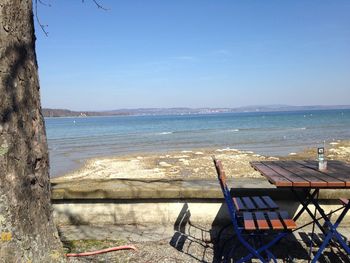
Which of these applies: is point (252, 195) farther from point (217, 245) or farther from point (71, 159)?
point (71, 159)

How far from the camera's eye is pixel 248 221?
3.89 m

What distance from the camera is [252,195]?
534 centimetres

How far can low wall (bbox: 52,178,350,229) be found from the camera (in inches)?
208

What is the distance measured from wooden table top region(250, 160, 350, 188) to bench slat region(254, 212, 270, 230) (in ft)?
1.30

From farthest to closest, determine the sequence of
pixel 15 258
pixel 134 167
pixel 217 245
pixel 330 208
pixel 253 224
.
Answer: pixel 134 167 → pixel 330 208 → pixel 217 245 → pixel 253 224 → pixel 15 258

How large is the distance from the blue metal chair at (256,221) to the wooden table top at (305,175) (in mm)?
386

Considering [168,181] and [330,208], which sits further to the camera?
[168,181]

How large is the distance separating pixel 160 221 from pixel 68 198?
4.07 feet

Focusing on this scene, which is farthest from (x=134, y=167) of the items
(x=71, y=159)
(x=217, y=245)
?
(x=217, y=245)

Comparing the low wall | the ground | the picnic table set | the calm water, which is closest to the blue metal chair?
the picnic table set

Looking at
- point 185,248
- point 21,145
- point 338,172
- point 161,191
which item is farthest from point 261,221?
point 21,145

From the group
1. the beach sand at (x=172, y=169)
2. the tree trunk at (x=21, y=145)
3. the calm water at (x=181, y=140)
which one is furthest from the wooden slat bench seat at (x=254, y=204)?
the calm water at (x=181, y=140)

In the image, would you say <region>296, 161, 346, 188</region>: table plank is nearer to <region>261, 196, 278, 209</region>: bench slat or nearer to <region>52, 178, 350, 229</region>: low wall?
<region>261, 196, 278, 209</region>: bench slat

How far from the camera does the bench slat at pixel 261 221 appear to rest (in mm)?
3688
